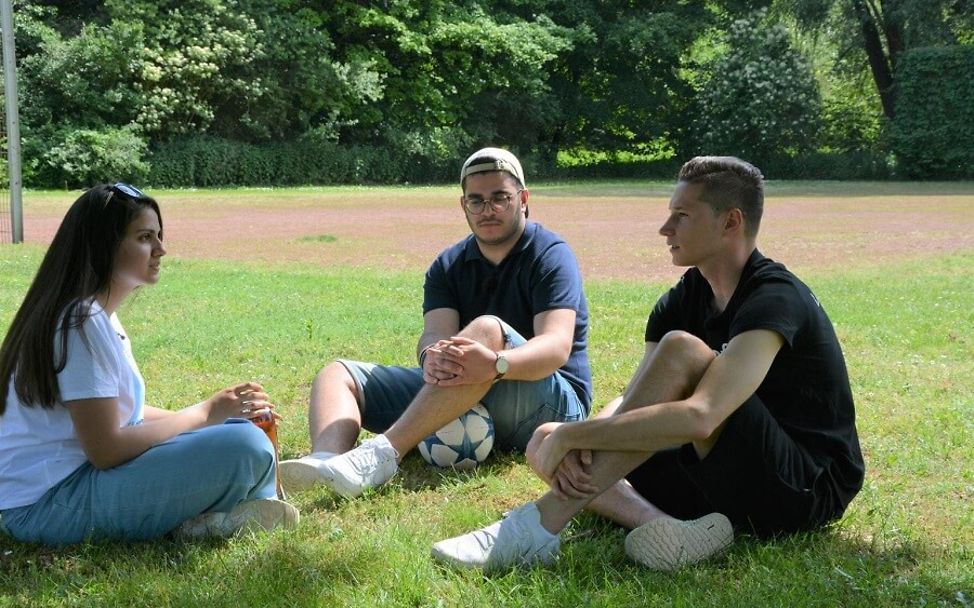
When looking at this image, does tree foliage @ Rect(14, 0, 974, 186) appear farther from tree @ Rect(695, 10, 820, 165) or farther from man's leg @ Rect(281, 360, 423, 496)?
man's leg @ Rect(281, 360, 423, 496)

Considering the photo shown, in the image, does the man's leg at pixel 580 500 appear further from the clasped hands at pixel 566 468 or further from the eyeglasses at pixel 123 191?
the eyeglasses at pixel 123 191

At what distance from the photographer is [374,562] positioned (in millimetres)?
3383

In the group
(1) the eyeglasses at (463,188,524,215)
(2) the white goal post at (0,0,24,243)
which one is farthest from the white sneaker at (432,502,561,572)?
(2) the white goal post at (0,0,24,243)

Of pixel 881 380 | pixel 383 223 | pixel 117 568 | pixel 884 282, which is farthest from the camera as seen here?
pixel 383 223

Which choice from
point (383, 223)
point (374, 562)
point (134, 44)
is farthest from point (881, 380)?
point (134, 44)

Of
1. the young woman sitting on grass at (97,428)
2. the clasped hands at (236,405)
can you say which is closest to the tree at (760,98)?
the clasped hands at (236,405)

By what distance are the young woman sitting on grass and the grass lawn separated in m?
0.13

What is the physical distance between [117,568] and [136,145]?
3063 centimetres

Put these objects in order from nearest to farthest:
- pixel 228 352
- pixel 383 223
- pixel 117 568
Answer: pixel 117 568 → pixel 228 352 → pixel 383 223

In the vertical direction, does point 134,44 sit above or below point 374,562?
above

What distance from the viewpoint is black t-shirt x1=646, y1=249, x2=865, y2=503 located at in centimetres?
337

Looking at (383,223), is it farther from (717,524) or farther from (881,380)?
(717,524)

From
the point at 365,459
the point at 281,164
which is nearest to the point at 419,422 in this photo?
the point at 365,459

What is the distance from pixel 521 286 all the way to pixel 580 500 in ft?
5.10
